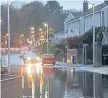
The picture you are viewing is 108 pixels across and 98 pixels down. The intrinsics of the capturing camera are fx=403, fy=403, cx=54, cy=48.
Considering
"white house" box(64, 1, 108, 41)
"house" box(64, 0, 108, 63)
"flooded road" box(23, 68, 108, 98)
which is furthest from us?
"white house" box(64, 1, 108, 41)

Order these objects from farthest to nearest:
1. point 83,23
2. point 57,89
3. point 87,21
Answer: point 83,23 < point 87,21 < point 57,89

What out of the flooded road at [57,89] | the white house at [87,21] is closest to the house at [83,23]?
the white house at [87,21]

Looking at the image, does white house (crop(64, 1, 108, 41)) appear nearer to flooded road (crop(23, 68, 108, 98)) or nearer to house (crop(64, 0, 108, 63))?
house (crop(64, 0, 108, 63))

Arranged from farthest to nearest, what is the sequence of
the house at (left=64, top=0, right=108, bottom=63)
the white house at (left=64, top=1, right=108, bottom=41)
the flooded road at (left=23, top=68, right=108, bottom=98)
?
the white house at (left=64, top=1, right=108, bottom=41) → the house at (left=64, top=0, right=108, bottom=63) → the flooded road at (left=23, top=68, right=108, bottom=98)

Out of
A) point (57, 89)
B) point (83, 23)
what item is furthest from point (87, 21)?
point (57, 89)

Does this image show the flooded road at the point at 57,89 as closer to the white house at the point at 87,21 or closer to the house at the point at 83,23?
the house at the point at 83,23

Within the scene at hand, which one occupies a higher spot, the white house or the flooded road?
the white house

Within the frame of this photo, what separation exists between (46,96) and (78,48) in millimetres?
39969

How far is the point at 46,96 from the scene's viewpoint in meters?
16.0

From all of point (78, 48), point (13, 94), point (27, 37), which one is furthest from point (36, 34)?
point (13, 94)

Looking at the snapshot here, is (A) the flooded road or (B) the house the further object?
(B) the house

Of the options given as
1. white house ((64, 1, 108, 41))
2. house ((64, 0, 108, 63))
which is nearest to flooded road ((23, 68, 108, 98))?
house ((64, 0, 108, 63))

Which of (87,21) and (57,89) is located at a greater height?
(87,21)

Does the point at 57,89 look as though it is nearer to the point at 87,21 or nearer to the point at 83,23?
the point at 87,21
